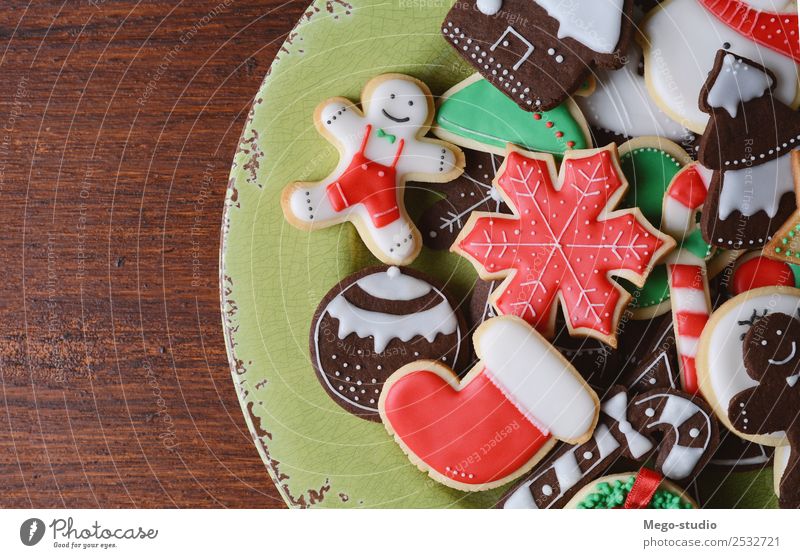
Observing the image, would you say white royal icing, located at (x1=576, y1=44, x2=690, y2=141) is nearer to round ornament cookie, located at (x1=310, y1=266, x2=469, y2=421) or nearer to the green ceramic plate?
the green ceramic plate

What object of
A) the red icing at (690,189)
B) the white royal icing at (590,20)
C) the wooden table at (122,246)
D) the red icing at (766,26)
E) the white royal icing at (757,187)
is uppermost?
the red icing at (766,26)

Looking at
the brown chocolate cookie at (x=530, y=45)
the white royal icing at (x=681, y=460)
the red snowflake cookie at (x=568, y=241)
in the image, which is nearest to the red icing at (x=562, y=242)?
the red snowflake cookie at (x=568, y=241)

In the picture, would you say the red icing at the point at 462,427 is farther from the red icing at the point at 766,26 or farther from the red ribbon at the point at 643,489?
the red icing at the point at 766,26

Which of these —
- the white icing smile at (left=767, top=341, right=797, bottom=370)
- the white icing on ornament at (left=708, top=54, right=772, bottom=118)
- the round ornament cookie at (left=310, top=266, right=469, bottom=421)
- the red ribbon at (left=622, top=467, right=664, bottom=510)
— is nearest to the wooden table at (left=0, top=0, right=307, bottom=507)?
the round ornament cookie at (left=310, top=266, right=469, bottom=421)

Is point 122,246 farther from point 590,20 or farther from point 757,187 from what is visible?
point 757,187

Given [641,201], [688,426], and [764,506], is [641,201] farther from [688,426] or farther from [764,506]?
[764,506]
